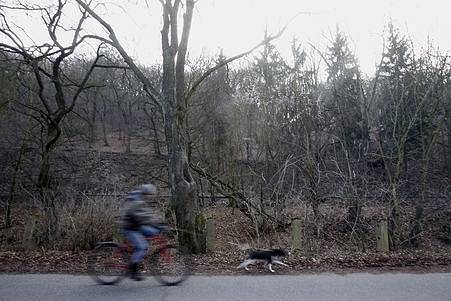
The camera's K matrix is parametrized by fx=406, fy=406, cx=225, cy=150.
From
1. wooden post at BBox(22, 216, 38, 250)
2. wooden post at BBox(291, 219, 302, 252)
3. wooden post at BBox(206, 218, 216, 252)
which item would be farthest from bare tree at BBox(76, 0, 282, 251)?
wooden post at BBox(22, 216, 38, 250)

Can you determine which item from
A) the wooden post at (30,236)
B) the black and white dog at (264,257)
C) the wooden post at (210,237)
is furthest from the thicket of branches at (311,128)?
the black and white dog at (264,257)

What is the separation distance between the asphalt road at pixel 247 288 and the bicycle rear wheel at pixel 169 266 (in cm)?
14

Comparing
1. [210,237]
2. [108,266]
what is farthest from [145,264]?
[210,237]

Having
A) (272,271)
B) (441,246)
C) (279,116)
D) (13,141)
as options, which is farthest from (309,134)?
(13,141)

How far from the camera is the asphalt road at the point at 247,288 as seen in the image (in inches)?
251

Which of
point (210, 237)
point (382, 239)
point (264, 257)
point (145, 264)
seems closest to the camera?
point (145, 264)

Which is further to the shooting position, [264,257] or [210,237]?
[210,237]

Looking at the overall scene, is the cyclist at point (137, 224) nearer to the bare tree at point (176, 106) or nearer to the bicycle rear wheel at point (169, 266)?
the bicycle rear wheel at point (169, 266)

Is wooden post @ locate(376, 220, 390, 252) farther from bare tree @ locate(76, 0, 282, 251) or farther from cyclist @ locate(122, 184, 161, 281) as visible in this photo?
cyclist @ locate(122, 184, 161, 281)

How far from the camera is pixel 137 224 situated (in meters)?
7.16

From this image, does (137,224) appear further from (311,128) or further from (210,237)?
(311,128)

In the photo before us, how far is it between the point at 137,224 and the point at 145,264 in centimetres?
79

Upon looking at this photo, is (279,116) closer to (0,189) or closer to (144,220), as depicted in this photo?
(144,220)

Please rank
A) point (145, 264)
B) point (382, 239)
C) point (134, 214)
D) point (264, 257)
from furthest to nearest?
point (382, 239)
point (264, 257)
point (145, 264)
point (134, 214)
